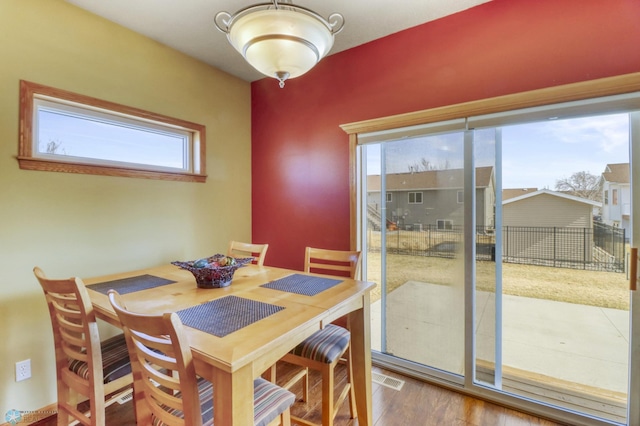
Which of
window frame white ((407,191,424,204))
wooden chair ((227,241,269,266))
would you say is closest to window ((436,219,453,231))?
window frame white ((407,191,424,204))

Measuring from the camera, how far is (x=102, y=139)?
225 cm

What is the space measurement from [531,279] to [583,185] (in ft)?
2.26

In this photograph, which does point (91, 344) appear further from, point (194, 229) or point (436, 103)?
point (436, 103)

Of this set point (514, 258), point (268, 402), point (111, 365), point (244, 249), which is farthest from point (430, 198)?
point (111, 365)

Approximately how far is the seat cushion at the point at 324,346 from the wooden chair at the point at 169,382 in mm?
364

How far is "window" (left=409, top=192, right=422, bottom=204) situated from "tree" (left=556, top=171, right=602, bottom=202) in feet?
2.86

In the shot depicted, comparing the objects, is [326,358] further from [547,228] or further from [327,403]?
[547,228]

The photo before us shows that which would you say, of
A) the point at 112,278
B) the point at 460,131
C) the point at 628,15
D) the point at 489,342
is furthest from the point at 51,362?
the point at 628,15

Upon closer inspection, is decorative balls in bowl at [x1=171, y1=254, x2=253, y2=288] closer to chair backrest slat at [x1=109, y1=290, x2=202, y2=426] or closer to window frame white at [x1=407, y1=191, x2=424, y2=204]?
chair backrest slat at [x1=109, y1=290, x2=202, y2=426]

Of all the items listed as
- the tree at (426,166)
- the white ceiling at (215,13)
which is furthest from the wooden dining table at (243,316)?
the white ceiling at (215,13)

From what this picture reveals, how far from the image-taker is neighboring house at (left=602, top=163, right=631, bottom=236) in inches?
66.2

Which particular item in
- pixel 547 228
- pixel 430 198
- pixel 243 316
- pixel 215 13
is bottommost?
pixel 243 316

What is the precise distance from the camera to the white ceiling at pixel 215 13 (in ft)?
6.67

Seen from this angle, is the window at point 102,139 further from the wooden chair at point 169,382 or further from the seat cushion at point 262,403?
the seat cushion at point 262,403
